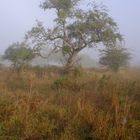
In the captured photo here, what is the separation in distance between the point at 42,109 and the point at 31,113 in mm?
520

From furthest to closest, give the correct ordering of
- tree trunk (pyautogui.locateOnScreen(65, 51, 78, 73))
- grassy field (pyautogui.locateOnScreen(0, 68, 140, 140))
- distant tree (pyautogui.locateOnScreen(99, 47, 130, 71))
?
distant tree (pyautogui.locateOnScreen(99, 47, 130, 71)) < tree trunk (pyautogui.locateOnScreen(65, 51, 78, 73)) < grassy field (pyautogui.locateOnScreen(0, 68, 140, 140))

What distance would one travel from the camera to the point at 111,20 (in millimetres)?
25422

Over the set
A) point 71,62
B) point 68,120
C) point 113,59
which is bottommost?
point 68,120

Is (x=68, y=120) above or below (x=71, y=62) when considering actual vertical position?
below

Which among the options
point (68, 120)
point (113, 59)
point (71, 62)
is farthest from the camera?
point (113, 59)

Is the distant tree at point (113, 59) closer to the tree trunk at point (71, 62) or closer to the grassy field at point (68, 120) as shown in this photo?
the tree trunk at point (71, 62)

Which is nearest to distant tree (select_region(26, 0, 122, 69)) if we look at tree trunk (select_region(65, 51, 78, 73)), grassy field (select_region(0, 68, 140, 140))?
tree trunk (select_region(65, 51, 78, 73))

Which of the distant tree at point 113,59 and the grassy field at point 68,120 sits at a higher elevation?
the distant tree at point 113,59

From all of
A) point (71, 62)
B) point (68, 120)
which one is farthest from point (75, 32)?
point (68, 120)

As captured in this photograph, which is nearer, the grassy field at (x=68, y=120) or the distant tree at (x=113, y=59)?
the grassy field at (x=68, y=120)

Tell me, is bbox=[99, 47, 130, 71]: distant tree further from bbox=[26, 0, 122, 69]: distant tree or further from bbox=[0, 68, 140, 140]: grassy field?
bbox=[0, 68, 140, 140]: grassy field

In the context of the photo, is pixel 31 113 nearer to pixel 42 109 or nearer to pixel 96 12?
pixel 42 109

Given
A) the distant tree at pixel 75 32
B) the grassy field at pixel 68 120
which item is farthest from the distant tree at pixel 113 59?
the grassy field at pixel 68 120

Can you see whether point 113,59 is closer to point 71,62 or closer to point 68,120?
point 71,62
